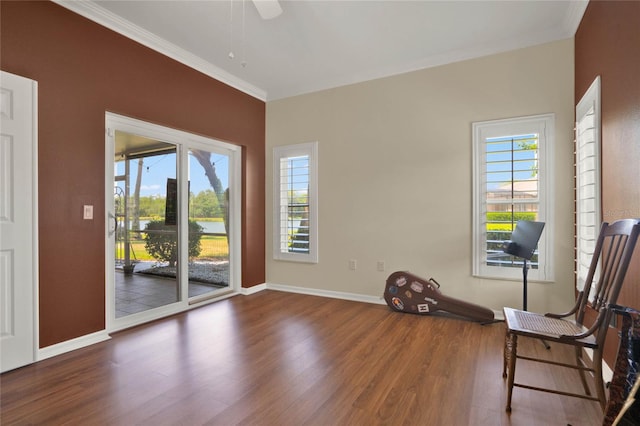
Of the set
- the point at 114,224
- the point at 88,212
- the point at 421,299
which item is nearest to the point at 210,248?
the point at 114,224

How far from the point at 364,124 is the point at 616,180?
2698mm

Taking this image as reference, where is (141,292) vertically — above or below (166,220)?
below

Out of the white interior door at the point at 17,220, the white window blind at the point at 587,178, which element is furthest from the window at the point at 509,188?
the white interior door at the point at 17,220

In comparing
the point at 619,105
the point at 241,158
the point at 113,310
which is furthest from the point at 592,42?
the point at 113,310

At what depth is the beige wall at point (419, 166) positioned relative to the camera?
125 inches

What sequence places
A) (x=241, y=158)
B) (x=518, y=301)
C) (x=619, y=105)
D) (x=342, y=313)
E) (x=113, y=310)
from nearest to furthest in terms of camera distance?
(x=619, y=105) < (x=113, y=310) < (x=518, y=301) < (x=342, y=313) < (x=241, y=158)

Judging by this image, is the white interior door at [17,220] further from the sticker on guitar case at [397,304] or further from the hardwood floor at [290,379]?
the sticker on guitar case at [397,304]

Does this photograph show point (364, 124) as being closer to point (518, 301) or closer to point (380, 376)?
point (518, 301)

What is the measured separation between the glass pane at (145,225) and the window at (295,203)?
152 cm

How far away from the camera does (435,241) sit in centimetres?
372

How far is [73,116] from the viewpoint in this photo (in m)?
2.66

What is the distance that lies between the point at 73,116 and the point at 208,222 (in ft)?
6.10

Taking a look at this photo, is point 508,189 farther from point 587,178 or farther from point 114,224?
point 114,224

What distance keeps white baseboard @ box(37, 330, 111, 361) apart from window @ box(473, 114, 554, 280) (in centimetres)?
380
